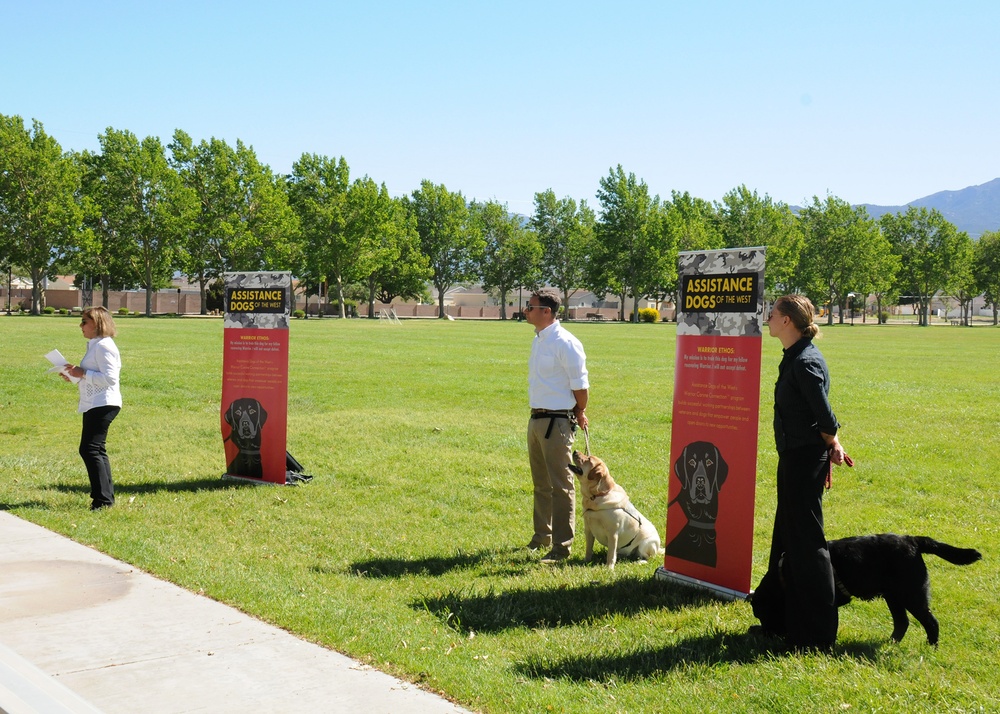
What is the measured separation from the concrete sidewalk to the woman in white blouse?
250 centimetres

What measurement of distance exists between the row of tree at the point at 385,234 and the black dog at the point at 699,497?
77987mm

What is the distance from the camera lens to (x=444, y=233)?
112938 millimetres

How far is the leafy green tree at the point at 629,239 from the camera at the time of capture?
102m

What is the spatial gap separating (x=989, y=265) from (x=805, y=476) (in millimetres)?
128471

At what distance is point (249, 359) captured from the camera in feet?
36.6

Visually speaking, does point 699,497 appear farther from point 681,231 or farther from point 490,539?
point 681,231

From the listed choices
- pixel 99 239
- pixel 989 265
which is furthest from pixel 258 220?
pixel 989 265

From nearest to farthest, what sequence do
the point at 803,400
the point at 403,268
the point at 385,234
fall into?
the point at 803,400 → the point at 385,234 → the point at 403,268

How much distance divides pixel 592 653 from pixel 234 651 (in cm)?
217

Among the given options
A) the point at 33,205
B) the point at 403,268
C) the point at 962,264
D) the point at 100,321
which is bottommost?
the point at 100,321

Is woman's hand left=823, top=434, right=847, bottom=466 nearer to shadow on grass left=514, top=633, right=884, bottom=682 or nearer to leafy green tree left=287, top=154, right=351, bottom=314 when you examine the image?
shadow on grass left=514, top=633, right=884, bottom=682

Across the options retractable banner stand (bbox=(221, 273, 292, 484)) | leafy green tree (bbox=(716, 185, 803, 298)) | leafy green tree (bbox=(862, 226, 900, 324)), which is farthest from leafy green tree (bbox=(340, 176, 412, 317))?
retractable banner stand (bbox=(221, 273, 292, 484))

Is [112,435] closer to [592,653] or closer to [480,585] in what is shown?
[480,585]

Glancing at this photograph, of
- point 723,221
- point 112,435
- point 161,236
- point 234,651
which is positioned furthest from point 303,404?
point 723,221
